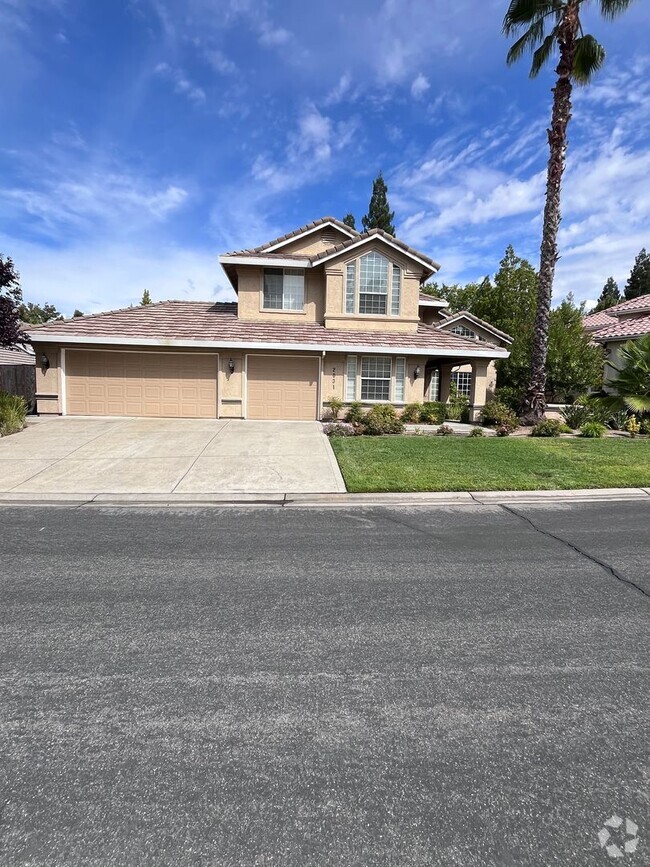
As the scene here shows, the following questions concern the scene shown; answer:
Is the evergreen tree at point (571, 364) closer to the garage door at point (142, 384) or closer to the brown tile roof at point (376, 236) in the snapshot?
the brown tile roof at point (376, 236)

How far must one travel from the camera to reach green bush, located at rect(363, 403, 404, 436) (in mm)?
14602

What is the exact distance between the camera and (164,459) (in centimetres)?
1044

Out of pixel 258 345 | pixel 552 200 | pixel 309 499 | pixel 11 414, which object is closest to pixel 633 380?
pixel 552 200

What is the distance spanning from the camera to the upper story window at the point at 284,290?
18.3m

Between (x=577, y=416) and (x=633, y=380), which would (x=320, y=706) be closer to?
(x=577, y=416)

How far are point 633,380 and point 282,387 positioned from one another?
38.9ft

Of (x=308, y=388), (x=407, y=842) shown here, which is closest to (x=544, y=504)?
(x=407, y=842)

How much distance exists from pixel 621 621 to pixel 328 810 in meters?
3.01

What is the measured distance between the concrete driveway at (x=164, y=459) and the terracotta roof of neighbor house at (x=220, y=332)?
10.1ft

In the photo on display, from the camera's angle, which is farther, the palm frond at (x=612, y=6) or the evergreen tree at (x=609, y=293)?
the evergreen tree at (x=609, y=293)

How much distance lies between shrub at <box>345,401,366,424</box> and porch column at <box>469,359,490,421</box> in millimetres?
4300

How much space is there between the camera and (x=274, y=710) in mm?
2826

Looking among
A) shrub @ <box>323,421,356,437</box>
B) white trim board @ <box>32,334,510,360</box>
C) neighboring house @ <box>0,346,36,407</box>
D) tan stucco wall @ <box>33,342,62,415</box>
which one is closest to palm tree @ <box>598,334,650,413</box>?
white trim board @ <box>32,334,510,360</box>

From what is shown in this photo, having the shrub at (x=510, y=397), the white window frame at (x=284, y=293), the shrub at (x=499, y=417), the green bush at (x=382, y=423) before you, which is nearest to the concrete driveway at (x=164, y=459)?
the green bush at (x=382, y=423)
